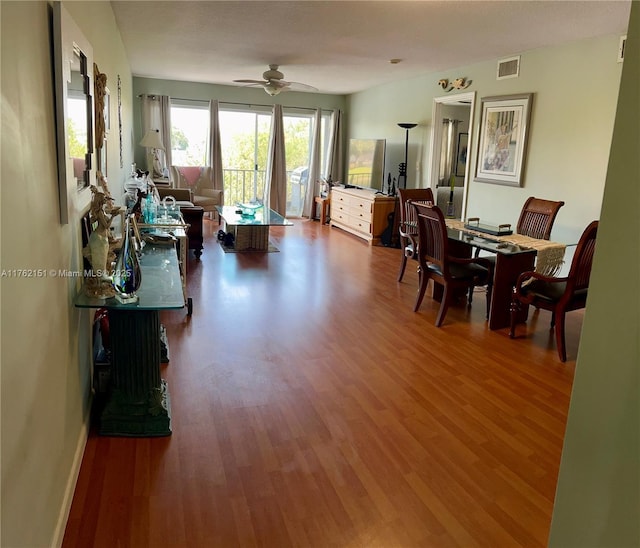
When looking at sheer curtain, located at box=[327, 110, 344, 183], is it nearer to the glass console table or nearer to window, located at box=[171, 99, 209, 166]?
window, located at box=[171, 99, 209, 166]

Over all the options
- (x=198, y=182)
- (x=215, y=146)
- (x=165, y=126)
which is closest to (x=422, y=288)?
(x=198, y=182)

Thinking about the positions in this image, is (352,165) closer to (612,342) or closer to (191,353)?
(191,353)

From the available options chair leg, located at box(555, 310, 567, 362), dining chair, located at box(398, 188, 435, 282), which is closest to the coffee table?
dining chair, located at box(398, 188, 435, 282)

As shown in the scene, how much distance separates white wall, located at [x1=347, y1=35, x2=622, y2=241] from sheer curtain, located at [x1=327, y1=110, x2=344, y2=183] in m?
3.36

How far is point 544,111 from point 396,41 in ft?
5.32

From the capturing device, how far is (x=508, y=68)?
5273 millimetres

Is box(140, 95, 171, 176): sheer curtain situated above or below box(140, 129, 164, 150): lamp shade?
above

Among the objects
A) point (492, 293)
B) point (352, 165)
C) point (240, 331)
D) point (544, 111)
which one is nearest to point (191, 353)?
point (240, 331)

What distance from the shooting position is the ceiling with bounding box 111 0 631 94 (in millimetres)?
3645

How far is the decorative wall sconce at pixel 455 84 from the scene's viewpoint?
5906 mm

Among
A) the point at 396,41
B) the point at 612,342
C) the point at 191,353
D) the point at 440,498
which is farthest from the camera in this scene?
the point at 396,41

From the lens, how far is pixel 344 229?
26.7ft

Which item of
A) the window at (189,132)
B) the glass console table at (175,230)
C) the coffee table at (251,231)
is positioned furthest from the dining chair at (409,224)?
the window at (189,132)

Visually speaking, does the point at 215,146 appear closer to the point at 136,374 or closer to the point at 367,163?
the point at 367,163
